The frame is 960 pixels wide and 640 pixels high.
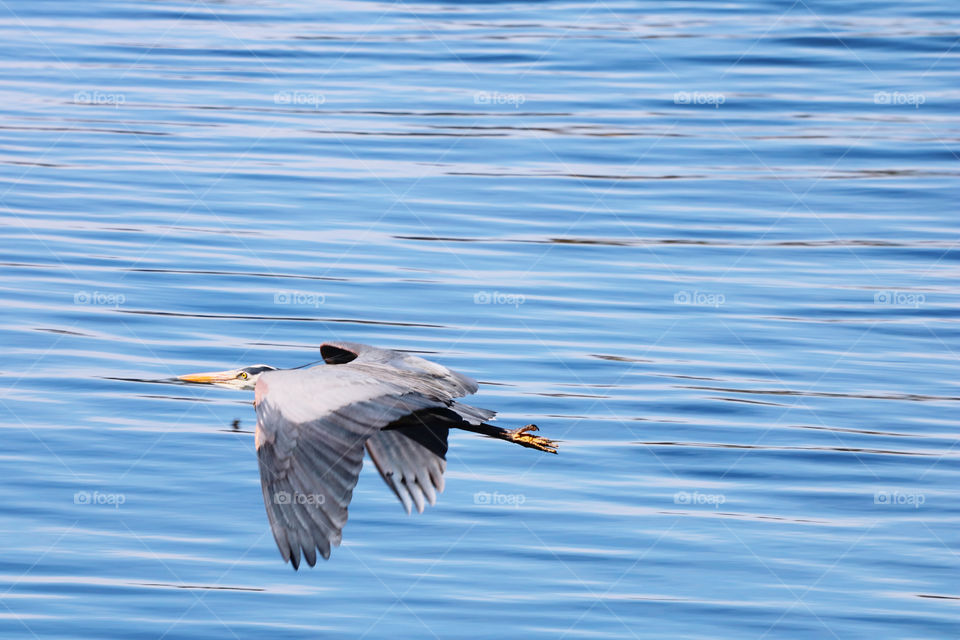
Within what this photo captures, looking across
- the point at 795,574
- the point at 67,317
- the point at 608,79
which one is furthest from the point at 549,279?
the point at 608,79

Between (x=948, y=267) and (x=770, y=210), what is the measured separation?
1.82 m
